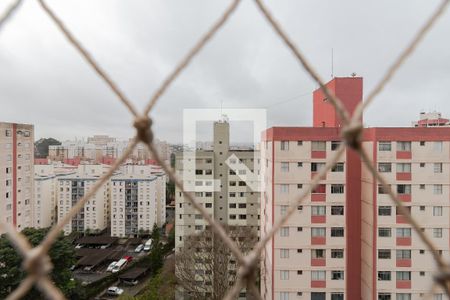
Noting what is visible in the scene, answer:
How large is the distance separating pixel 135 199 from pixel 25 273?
491cm

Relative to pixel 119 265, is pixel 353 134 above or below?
above

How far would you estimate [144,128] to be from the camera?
0.28 metres

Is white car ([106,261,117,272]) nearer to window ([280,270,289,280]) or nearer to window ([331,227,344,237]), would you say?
window ([280,270,289,280])

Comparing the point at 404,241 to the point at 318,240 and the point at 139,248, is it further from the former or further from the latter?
the point at 139,248

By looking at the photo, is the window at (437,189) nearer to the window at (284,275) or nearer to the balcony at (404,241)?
the balcony at (404,241)

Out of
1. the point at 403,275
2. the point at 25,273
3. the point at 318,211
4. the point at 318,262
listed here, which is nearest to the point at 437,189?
the point at 403,275

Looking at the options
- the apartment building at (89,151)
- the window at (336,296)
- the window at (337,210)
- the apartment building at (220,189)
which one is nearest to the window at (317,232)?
the window at (337,210)

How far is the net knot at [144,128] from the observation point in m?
0.28

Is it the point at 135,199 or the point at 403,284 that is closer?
the point at 403,284

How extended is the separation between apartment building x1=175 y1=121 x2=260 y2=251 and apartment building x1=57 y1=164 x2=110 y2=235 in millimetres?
3228

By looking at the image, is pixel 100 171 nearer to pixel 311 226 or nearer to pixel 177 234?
pixel 177 234

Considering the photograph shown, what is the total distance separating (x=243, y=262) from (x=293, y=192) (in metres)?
3.55

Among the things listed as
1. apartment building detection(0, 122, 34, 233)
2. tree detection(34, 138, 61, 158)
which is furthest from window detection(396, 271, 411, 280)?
tree detection(34, 138, 61, 158)

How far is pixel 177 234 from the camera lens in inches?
190
